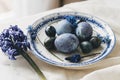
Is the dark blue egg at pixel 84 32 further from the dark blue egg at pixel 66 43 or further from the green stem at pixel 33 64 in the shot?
the green stem at pixel 33 64

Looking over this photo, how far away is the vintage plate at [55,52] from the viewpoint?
0.62m

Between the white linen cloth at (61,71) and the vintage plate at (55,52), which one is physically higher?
the vintage plate at (55,52)

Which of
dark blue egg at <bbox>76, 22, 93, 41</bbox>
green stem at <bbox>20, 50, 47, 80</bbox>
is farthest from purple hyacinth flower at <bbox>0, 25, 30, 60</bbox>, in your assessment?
dark blue egg at <bbox>76, 22, 93, 41</bbox>

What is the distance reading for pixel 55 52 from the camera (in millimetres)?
660

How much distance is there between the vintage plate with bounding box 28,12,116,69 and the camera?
24.5 inches

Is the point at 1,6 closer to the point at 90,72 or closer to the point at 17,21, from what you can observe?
the point at 17,21

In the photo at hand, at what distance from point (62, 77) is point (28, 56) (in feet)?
0.33

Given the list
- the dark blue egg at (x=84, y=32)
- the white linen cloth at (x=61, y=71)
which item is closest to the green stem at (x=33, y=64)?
the white linen cloth at (x=61, y=71)

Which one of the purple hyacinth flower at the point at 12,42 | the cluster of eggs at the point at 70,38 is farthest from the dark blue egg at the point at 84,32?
the purple hyacinth flower at the point at 12,42

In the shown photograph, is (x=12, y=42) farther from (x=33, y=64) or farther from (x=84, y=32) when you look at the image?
(x=84, y=32)

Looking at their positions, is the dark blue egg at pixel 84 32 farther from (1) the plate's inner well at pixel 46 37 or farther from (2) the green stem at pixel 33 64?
(2) the green stem at pixel 33 64

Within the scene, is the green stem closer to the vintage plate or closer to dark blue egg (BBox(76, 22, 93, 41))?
the vintage plate

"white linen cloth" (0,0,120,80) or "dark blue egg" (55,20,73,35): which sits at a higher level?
"dark blue egg" (55,20,73,35)

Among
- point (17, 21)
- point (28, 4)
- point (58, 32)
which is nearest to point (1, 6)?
point (28, 4)
